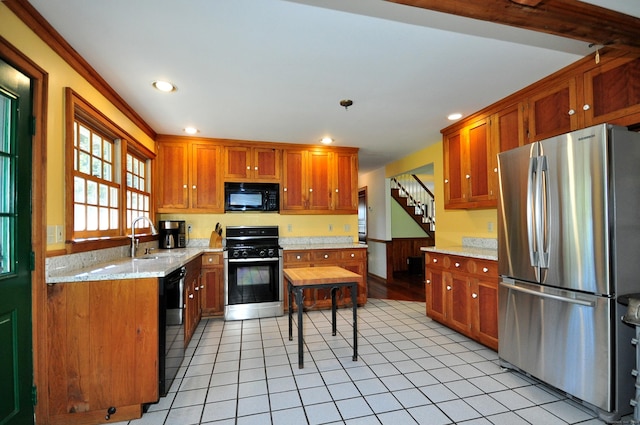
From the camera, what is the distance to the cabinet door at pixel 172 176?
4.17 metres

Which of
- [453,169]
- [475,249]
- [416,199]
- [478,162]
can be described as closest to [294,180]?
[453,169]

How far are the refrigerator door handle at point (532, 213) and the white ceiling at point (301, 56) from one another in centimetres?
85

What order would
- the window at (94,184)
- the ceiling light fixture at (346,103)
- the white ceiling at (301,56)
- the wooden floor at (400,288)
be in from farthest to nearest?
the wooden floor at (400,288), the ceiling light fixture at (346,103), the window at (94,184), the white ceiling at (301,56)

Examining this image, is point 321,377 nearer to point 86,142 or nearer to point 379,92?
point 379,92

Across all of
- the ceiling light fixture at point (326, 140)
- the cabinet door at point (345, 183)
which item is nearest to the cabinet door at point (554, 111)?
the ceiling light fixture at point (326, 140)

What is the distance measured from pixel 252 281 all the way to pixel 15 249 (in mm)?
2537

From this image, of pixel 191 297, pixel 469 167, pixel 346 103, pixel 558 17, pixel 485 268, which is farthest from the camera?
pixel 469 167

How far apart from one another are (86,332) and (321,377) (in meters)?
1.67

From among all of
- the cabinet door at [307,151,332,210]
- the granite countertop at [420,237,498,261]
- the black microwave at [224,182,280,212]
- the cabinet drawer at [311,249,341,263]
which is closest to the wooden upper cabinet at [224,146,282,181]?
the black microwave at [224,182,280,212]

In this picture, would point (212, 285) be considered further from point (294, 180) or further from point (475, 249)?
point (475, 249)

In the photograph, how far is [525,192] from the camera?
232 cm

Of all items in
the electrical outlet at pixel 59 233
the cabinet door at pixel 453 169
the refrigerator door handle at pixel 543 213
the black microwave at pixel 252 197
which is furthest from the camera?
the black microwave at pixel 252 197

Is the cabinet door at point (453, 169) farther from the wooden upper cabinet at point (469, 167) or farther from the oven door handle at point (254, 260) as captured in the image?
the oven door handle at point (254, 260)

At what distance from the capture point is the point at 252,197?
4.46 meters
